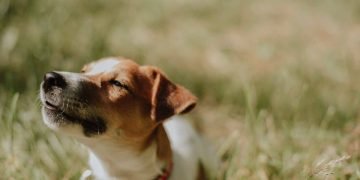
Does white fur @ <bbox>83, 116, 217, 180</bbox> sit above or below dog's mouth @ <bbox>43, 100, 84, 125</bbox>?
below

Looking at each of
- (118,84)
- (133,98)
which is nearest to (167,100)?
(133,98)

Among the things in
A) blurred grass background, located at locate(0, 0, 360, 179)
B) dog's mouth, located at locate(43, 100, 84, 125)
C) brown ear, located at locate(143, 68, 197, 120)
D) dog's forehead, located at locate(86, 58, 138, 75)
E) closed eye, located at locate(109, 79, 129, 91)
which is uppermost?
dog's forehead, located at locate(86, 58, 138, 75)

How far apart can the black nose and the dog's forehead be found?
34cm

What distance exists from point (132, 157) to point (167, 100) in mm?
405

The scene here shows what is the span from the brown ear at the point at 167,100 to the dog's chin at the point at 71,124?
360 millimetres

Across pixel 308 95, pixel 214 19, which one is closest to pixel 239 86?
pixel 308 95

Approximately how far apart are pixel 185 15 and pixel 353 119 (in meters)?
A: 3.57

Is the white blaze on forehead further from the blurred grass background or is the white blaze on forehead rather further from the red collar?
the red collar

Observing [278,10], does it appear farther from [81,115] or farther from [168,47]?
[81,115]

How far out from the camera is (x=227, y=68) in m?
6.54

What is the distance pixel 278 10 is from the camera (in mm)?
8523

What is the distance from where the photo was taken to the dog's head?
3.29m

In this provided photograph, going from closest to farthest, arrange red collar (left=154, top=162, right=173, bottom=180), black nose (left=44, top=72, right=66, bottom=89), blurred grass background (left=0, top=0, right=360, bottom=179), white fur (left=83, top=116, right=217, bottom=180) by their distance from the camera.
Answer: black nose (left=44, top=72, right=66, bottom=89)
white fur (left=83, top=116, right=217, bottom=180)
red collar (left=154, top=162, right=173, bottom=180)
blurred grass background (left=0, top=0, right=360, bottom=179)

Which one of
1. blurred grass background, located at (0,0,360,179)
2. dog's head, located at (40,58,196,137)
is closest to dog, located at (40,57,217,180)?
dog's head, located at (40,58,196,137)
